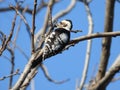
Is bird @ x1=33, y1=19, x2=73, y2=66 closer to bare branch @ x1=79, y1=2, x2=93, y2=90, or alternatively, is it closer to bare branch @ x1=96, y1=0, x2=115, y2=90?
bare branch @ x1=96, y1=0, x2=115, y2=90

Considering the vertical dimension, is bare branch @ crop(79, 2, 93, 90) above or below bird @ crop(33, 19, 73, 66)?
below

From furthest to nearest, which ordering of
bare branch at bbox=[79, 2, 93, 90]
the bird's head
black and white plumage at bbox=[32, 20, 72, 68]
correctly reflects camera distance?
bare branch at bbox=[79, 2, 93, 90], the bird's head, black and white plumage at bbox=[32, 20, 72, 68]

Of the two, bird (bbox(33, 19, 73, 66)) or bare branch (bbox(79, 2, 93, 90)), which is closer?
bird (bbox(33, 19, 73, 66))

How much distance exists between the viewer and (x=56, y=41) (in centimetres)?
163

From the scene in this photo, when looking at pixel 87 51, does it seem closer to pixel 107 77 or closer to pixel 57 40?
pixel 107 77

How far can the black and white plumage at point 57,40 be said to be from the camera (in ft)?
5.19

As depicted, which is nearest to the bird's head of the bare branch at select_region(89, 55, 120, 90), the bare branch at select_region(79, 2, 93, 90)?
the bare branch at select_region(89, 55, 120, 90)

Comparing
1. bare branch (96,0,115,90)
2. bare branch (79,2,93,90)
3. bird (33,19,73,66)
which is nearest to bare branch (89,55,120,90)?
bare branch (96,0,115,90)

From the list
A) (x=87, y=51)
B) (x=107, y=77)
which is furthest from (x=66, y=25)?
(x=87, y=51)

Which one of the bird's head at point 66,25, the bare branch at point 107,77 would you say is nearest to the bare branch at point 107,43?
the bare branch at point 107,77

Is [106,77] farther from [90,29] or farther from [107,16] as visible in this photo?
[90,29]

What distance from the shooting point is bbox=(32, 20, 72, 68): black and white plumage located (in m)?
1.58

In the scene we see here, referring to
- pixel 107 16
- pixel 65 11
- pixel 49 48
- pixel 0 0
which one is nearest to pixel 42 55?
pixel 49 48

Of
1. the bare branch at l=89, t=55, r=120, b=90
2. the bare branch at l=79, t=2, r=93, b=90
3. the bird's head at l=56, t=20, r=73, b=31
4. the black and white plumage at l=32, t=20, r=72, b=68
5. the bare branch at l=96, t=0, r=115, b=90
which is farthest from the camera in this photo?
the bare branch at l=79, t=2, r=93, b=90
